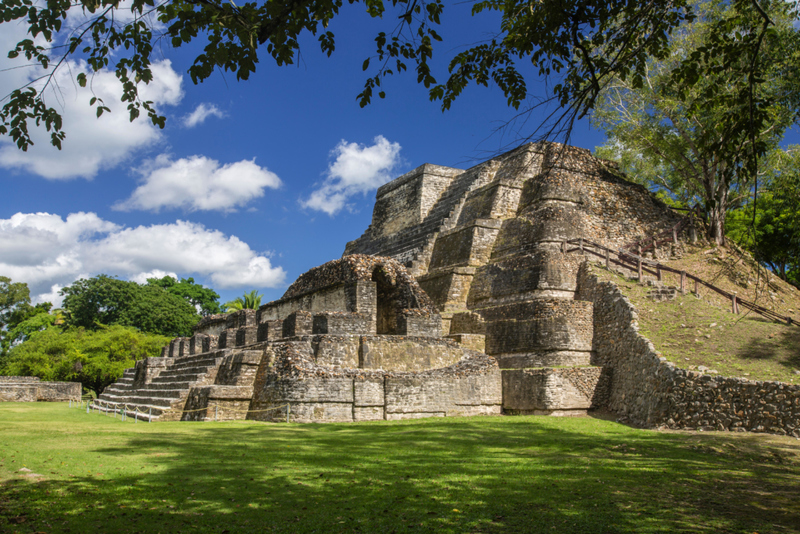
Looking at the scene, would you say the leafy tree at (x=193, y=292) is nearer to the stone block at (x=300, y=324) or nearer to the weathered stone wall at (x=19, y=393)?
the weathered stone wall at (x=19, y=393)

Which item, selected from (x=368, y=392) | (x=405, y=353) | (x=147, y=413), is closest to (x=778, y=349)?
(x=405, y=353)

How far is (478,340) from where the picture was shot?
14.3 metres

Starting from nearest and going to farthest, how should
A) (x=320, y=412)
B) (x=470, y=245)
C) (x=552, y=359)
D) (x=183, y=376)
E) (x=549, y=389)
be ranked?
(x=320, y=412) < (x=549, y=389) < (x=552, y=359) < (x=183, y=376) < (x=470, y=245)

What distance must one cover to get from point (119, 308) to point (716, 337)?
33221 millimetres

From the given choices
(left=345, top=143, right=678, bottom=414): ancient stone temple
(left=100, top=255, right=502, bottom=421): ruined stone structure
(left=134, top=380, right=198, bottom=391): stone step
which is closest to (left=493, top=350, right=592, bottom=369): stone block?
(left=345, top=143, right=678, bottom=414): ancient stone temple

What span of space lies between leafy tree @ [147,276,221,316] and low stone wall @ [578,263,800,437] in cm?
3612

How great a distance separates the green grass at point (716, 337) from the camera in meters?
10.6

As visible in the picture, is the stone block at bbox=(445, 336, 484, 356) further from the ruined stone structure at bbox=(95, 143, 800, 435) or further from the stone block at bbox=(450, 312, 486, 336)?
the stone block at bbox=(450, 312, 486, 336)

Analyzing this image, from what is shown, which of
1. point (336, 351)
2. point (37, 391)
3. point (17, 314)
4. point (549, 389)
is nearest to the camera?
point (336, 351)

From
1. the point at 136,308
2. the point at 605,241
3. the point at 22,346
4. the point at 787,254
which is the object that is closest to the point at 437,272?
the point at 605,241

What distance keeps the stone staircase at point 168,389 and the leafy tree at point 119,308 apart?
709 inches

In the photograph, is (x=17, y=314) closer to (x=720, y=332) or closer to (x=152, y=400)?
(x=152, y=400)

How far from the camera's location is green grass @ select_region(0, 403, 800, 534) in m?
4.21

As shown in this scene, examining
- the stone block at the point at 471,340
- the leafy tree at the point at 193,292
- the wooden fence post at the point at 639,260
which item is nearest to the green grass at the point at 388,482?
the stone block at the point at 471,340
